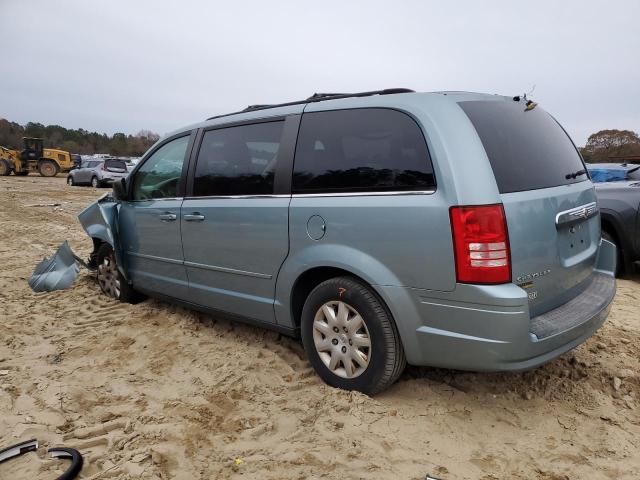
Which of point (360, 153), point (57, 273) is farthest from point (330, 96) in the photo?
point (57, 273)

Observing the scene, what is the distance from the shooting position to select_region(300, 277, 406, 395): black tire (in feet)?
8.67

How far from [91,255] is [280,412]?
11.8 ft

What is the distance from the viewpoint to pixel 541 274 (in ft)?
8.14

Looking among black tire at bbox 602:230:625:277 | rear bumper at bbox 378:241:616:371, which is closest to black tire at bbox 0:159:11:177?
black tire at bbox 602:230:625:277

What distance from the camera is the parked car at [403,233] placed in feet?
7.72

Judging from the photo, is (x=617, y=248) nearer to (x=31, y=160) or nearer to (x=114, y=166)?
(x=114, y=166)

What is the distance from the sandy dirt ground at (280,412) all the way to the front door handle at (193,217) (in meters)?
0.97

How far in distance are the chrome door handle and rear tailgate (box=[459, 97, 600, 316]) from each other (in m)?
2.42

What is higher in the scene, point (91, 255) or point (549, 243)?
point (549, 243)

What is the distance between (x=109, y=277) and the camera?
496 centimetres

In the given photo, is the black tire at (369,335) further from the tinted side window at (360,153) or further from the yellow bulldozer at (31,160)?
the yellow bulldozer at (31,160)

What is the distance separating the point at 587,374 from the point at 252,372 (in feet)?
7.22

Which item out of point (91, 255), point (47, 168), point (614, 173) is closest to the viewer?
point (91, 255)

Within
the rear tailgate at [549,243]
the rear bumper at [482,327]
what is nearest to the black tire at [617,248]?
the rear tailgate at [549,243]
